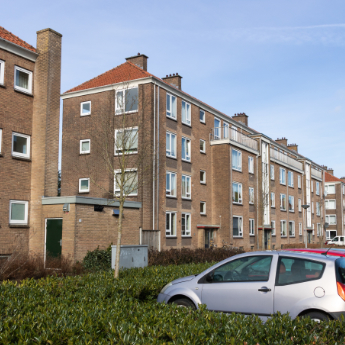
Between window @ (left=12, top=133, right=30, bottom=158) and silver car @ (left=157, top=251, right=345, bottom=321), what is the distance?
13.0 metres

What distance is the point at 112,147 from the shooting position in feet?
91.9

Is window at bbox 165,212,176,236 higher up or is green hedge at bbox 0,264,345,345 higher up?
window at bbox 165,212,176,236

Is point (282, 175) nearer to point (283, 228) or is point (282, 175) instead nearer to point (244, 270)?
point (283, 228)

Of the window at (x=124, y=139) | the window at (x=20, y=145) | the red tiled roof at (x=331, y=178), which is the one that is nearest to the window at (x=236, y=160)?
the window at (x=20, y=145)

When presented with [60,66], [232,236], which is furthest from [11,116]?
[232,236]

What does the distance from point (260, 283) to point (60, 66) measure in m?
16.8

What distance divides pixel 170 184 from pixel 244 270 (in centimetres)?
2122

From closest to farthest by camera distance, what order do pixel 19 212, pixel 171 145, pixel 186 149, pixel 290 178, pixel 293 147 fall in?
pixel 19 212
pixel 171 145
pixel 186 149
pixel 290 178
pixel 293 147

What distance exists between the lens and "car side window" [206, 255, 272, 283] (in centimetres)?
775

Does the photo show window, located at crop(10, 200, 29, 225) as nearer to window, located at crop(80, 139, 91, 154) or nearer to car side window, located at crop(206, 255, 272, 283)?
window, located at crop(80, 139, 91, 154)

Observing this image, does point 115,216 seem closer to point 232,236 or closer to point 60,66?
point 60,66

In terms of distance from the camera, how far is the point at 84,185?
1155 inches

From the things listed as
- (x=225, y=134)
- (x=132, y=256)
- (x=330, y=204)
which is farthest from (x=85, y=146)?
(x=330, y=204)

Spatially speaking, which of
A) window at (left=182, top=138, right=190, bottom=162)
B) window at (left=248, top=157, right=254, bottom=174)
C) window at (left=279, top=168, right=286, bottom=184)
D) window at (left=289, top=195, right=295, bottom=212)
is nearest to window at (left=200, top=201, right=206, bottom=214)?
window at (left=182, top=138, right=190, bottom=162)
